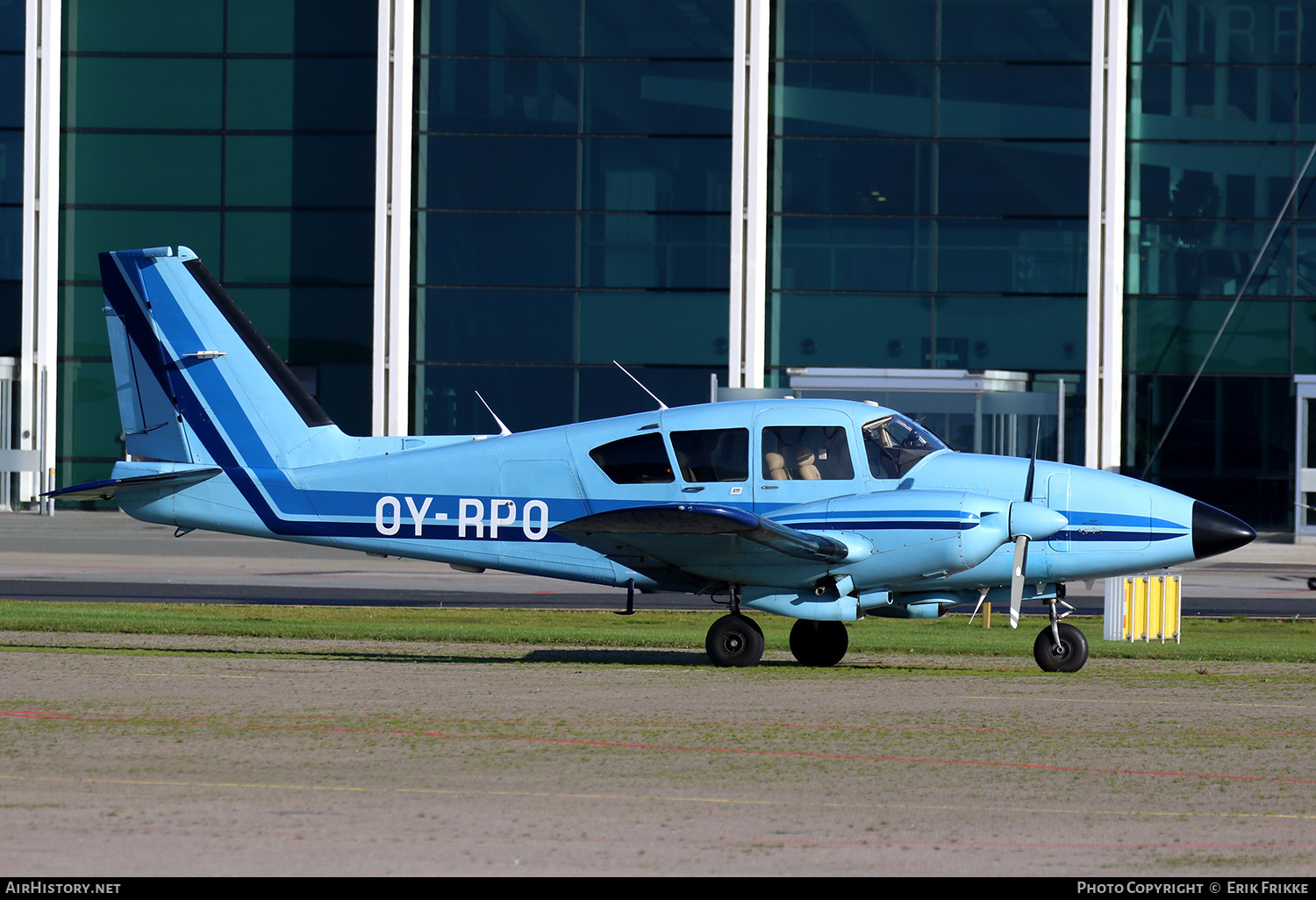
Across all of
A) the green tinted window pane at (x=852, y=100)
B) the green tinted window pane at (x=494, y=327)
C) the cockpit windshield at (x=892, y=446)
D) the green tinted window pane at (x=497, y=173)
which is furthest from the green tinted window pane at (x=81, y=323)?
the cockpit windshield at (x=892, y=446)

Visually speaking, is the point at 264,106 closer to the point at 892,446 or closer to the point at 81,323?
the point at 81,323

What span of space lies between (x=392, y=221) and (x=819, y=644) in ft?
85.6

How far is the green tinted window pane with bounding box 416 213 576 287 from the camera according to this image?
38125 millimetres

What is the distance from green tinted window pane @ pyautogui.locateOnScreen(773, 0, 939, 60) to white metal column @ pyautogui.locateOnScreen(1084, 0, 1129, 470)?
4.14 meters

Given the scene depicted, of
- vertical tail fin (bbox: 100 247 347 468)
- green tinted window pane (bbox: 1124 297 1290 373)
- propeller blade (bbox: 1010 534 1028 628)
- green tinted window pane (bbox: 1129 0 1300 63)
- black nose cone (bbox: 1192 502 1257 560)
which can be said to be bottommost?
propeller blade (bbox: 1010 534 1028 628)

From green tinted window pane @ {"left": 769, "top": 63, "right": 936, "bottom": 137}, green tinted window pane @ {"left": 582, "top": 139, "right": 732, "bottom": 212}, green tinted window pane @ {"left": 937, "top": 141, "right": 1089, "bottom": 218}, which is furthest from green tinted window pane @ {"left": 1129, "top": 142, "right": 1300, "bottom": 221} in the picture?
green tinted window pane @ {"left": 582, "top": 139, "right": 732, "bottom": 212}

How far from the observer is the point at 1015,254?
3759 cm

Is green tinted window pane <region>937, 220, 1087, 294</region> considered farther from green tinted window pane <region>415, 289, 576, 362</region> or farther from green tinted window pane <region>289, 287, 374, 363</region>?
green tinted window pane <region>289, 287, 374, 363</region>

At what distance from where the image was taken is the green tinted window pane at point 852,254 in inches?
1485

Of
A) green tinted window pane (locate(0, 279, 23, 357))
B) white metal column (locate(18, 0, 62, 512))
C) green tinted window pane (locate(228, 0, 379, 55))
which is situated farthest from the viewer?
green tinted window pane (locate(0, 279, 23, 357))

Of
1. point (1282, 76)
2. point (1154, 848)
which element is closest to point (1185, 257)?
point (1282, 76)

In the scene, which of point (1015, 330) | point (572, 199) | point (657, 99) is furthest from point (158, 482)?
point (1015, 330)

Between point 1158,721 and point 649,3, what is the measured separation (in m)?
30.6
